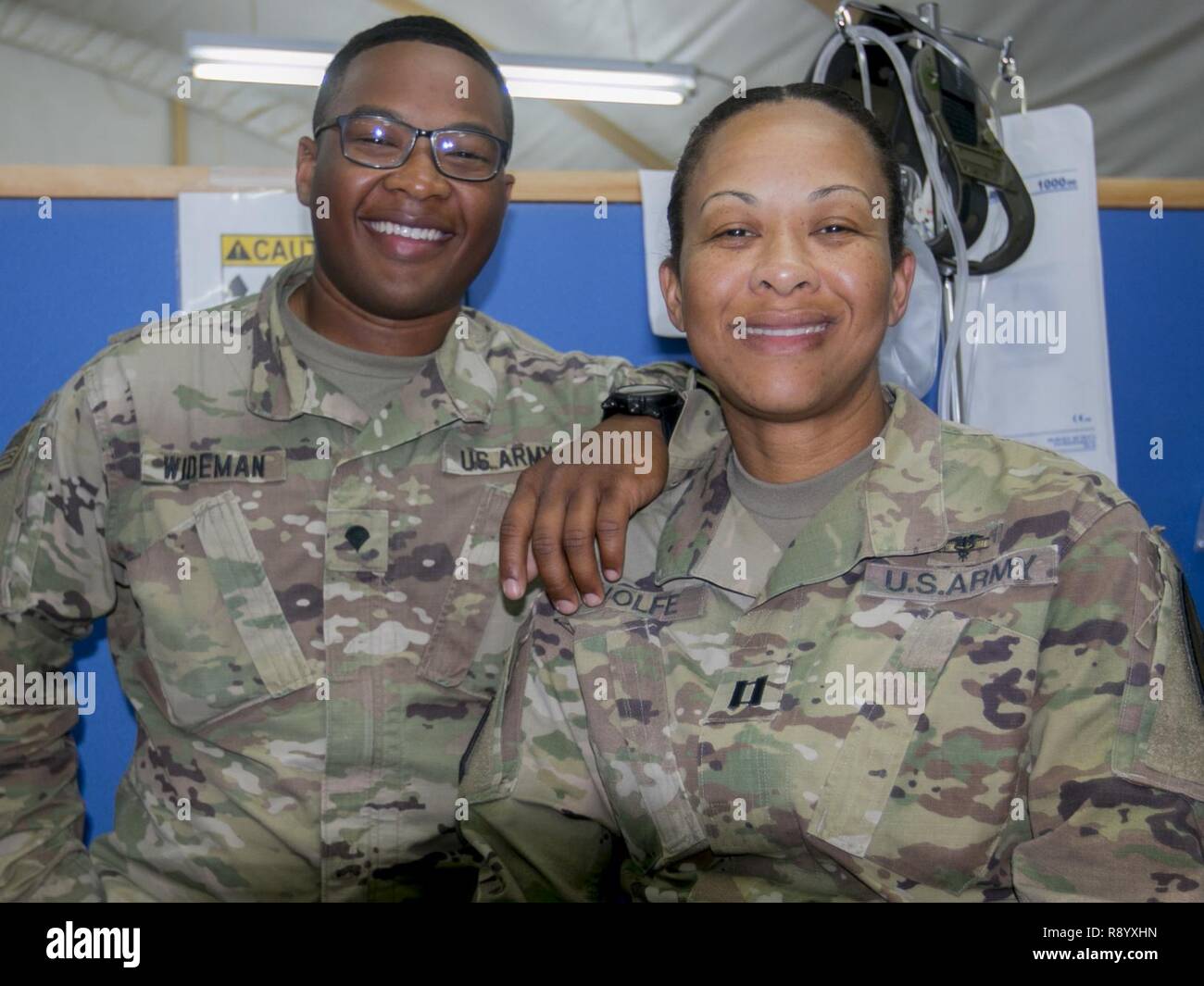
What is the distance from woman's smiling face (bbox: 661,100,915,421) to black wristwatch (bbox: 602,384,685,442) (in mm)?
186

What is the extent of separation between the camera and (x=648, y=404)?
1.32 metres

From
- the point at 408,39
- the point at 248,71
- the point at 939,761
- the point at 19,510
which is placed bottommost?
the point at 939,761

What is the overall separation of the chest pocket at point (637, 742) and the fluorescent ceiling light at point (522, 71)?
11.2 ft

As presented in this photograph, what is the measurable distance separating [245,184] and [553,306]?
0.46m

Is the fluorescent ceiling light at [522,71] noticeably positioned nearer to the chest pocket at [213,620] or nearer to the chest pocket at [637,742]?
the chest pocket at [213,620]

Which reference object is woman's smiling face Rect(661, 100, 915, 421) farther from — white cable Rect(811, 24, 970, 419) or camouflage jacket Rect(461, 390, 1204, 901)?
white cable Rect(811, 24, 970, 419)

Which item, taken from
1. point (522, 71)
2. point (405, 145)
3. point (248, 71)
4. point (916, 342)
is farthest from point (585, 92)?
point (405, 145)

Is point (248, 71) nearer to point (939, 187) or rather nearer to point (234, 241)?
point (234, 241)

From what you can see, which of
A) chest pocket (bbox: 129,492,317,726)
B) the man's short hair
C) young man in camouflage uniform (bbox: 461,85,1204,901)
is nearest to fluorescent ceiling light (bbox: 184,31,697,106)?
the man's short hair

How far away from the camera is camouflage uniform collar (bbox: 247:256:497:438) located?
1375 millimetres

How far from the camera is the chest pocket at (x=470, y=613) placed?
134 cm

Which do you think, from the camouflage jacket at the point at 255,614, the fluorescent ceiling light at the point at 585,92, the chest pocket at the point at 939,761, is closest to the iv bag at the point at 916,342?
the camouflage jacket at the point at 255,614
